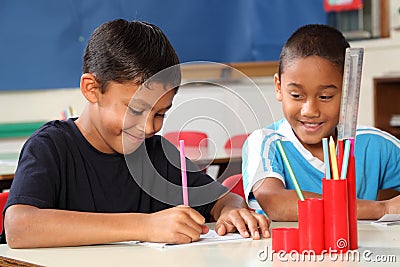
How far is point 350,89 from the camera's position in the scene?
1.32 metres

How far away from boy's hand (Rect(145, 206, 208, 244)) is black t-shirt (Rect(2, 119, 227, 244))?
14 centimetres

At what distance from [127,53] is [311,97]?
1.70 ft

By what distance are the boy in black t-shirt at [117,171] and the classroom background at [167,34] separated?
226 cm

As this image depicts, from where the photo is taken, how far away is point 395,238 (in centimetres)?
144

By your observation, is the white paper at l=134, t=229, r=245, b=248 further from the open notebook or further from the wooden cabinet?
the wooden cabinet

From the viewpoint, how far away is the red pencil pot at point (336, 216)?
4.24 ft

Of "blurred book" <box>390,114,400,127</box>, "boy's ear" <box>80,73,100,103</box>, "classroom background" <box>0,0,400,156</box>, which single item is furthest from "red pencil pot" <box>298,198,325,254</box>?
"blurred book" <box>390,114,400,127</box>

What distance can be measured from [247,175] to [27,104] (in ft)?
9.83

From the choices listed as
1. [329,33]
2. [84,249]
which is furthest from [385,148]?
[84,249]

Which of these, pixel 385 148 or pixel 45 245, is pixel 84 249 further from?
pixel 385 148

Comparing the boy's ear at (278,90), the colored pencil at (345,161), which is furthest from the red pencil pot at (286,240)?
the boy's ear at (278,90)

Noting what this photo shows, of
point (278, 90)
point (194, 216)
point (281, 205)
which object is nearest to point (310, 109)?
point (278, 90)

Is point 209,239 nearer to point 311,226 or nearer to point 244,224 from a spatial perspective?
point 244,224

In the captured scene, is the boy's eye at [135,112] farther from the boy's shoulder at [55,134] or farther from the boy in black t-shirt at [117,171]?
the boy's shoulder at [55,134]
